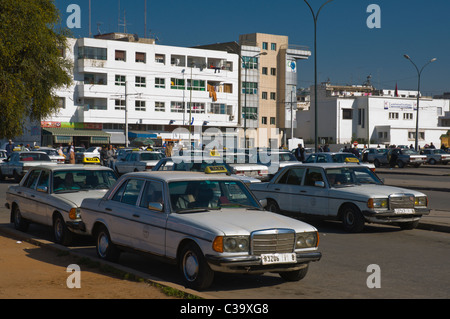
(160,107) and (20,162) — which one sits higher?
(160,107)

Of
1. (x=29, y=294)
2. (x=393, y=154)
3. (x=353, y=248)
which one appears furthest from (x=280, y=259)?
(x=393, y=154)

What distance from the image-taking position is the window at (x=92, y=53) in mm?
72375

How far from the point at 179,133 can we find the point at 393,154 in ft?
118

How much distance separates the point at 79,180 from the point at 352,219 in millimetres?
5652

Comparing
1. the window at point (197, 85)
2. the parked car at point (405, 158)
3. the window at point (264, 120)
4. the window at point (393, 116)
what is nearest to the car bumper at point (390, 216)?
the parked car at point (405, 158)

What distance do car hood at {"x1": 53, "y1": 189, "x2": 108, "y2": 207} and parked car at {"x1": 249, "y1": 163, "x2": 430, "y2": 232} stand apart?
450cm

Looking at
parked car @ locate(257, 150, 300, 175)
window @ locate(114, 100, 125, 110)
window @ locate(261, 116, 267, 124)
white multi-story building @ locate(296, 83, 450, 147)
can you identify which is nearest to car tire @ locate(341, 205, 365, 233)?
parked car @ locate(257, 150, 300, 175)

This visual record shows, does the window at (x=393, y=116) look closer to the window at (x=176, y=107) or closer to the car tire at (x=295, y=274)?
the window at (x=176, y=107)

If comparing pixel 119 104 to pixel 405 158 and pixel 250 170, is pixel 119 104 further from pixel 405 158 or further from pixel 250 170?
pixel 250 170

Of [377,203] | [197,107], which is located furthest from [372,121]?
[377,203]

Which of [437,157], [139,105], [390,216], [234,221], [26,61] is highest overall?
[139,105]

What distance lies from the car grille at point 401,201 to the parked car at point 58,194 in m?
5.66

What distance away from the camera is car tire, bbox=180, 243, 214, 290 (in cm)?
746

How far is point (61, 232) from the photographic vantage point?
1132 centimetres
